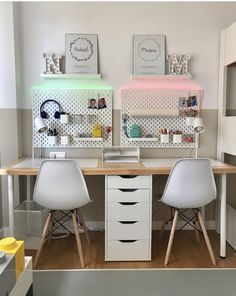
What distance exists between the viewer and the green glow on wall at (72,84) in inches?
120

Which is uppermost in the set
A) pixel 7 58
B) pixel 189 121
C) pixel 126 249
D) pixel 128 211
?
pixel 7 58

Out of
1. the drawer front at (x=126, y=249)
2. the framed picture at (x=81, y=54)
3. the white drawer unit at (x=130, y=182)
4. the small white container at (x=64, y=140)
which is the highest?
the framed picture at (x=81, y=54)

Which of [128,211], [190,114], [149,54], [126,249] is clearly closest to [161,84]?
[149,54]

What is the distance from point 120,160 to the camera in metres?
2.88

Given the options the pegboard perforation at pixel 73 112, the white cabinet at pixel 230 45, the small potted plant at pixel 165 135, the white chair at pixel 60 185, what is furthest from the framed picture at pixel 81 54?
the white cabinet at pixel 230 45

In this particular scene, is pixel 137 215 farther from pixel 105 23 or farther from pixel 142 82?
pixel 105 23

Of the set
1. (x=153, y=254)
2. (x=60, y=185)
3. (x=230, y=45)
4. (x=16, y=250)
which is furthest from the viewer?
(x=230, y=45)

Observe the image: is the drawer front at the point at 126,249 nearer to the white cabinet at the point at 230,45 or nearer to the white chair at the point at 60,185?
the white chair at the point at 60,185

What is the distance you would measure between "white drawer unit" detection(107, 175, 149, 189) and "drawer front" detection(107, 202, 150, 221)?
0.46 feet

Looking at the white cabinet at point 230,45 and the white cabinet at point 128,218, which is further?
the white cabinet at point 230,45

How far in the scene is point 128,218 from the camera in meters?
2.48

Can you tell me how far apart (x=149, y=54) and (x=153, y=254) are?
1.87m

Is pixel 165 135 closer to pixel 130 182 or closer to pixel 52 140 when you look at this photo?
pixel 130 182

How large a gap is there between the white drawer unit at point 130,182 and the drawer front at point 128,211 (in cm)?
14
